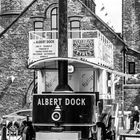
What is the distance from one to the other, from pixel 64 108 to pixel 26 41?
1026 inches

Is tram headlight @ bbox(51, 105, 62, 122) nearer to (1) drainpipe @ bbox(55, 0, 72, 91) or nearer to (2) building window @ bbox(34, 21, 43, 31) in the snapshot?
(1) drainpipe @ bbox(55, 0, 72, 91)

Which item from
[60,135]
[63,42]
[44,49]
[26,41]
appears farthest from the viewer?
[26,41]

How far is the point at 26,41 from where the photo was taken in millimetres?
41812

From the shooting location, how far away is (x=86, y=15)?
41375 mm

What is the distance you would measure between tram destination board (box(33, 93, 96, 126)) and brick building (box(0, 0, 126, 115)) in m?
24.3

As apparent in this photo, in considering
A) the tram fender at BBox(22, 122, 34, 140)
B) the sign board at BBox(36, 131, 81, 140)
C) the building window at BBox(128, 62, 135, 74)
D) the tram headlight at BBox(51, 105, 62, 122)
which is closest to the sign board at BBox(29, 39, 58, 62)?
the tram fender at BBox(22, 122, 34, 140)

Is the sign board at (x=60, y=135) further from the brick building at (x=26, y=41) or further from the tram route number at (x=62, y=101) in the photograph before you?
the brick building at (x=26, y=41)

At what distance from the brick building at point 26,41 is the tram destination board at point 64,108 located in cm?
2435

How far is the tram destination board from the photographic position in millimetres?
16094

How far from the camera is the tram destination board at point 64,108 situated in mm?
16094

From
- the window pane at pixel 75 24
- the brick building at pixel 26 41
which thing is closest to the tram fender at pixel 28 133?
the brick building at pixel 26 41

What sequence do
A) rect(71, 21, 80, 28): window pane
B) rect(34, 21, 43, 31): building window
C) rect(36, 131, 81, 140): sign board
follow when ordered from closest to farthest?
rect(36, 131, 81, 140): sign board → rect(71, 21, 80, 28): window pane → rect(34, 21, 43, 31): building window

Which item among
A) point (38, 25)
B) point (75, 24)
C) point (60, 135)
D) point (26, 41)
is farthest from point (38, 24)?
point (60, 135)

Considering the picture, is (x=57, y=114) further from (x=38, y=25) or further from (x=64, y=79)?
(x=38, y=25)
